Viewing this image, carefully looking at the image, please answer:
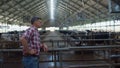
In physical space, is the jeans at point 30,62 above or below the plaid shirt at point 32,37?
below


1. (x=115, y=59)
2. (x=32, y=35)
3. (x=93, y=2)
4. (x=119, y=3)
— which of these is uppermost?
(x=93, y=2)

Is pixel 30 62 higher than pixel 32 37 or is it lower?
lower

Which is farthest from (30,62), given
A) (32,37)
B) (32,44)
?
(32,37)

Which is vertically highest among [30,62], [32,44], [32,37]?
[32,37]

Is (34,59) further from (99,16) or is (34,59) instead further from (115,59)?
(99,16)

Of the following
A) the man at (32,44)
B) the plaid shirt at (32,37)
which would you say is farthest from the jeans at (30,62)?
the plaid shirt at (32,37)

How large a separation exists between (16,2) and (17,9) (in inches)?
198

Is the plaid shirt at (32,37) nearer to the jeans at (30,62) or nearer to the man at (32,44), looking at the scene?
the man at (32,44)

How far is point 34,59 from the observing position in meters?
5.20

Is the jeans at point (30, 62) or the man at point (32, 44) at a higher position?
the man at point (32, 44)

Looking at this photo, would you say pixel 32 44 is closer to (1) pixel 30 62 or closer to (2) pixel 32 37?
(2) pixel 32 37

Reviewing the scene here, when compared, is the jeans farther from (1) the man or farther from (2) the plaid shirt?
(2) the plaid shirt

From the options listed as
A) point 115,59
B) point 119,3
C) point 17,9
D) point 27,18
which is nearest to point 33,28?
point 115,59

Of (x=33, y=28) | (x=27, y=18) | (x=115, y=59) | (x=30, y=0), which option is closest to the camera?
(x=33, y=28)
